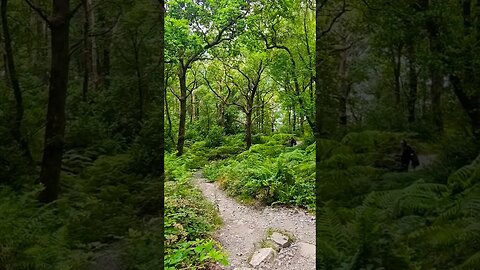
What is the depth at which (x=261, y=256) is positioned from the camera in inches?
109

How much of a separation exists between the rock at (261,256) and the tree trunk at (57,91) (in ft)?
4.72

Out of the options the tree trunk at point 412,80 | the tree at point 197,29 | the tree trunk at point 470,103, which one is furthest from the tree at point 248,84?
the tree trunk at point 470,103

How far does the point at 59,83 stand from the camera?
2439 millimetres

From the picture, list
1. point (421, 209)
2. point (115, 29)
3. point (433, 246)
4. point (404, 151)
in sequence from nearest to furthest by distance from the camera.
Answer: point (433, 246)
point (421, 209)
point (115, 29)
point (404, 151)

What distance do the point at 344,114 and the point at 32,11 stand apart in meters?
2.27

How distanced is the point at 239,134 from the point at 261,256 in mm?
958

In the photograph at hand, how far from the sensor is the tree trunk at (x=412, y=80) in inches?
110

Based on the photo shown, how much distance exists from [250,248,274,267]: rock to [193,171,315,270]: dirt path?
3 cm

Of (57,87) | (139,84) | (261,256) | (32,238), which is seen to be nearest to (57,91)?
(57,87)

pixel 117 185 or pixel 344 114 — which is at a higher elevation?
pixel 344 114

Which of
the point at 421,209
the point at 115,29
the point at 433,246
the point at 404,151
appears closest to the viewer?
the point at 433,246

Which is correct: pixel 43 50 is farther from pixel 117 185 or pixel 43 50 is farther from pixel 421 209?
pixel 421 209

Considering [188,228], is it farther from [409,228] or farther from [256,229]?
[409,228]

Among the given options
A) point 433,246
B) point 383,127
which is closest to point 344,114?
point 383,127
